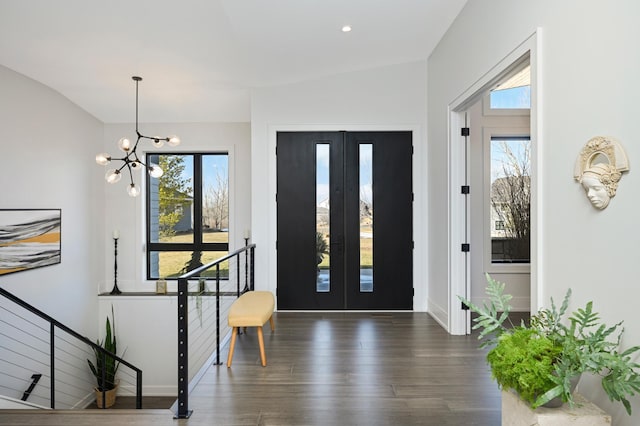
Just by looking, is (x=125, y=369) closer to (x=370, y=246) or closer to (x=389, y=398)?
(x=370, y=246)

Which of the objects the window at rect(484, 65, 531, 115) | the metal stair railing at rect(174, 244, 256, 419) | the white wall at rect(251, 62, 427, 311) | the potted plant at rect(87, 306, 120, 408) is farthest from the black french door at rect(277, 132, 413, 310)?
the potted plant at rect(87, 306, 120, 408)

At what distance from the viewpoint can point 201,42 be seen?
3791 mm

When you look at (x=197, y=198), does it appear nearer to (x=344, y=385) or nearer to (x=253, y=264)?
(x=253, y=264)

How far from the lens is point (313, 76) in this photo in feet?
15.9

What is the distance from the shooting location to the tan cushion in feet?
10.5

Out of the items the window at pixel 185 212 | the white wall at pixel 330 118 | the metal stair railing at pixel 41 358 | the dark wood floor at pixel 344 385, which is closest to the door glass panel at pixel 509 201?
the white wall at pixel 330 118

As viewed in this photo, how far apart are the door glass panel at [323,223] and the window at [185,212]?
1750 millimetres

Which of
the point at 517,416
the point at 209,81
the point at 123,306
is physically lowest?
the point at 123,306

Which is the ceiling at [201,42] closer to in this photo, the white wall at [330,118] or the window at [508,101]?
the white wall at [330,118]

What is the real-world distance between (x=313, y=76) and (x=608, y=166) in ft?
12.0

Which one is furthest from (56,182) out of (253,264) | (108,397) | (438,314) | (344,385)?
(438,314)

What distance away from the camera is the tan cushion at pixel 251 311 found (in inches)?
126

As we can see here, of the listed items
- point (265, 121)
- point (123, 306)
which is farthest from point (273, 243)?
point (123, 306)

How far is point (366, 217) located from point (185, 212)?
286 cm
